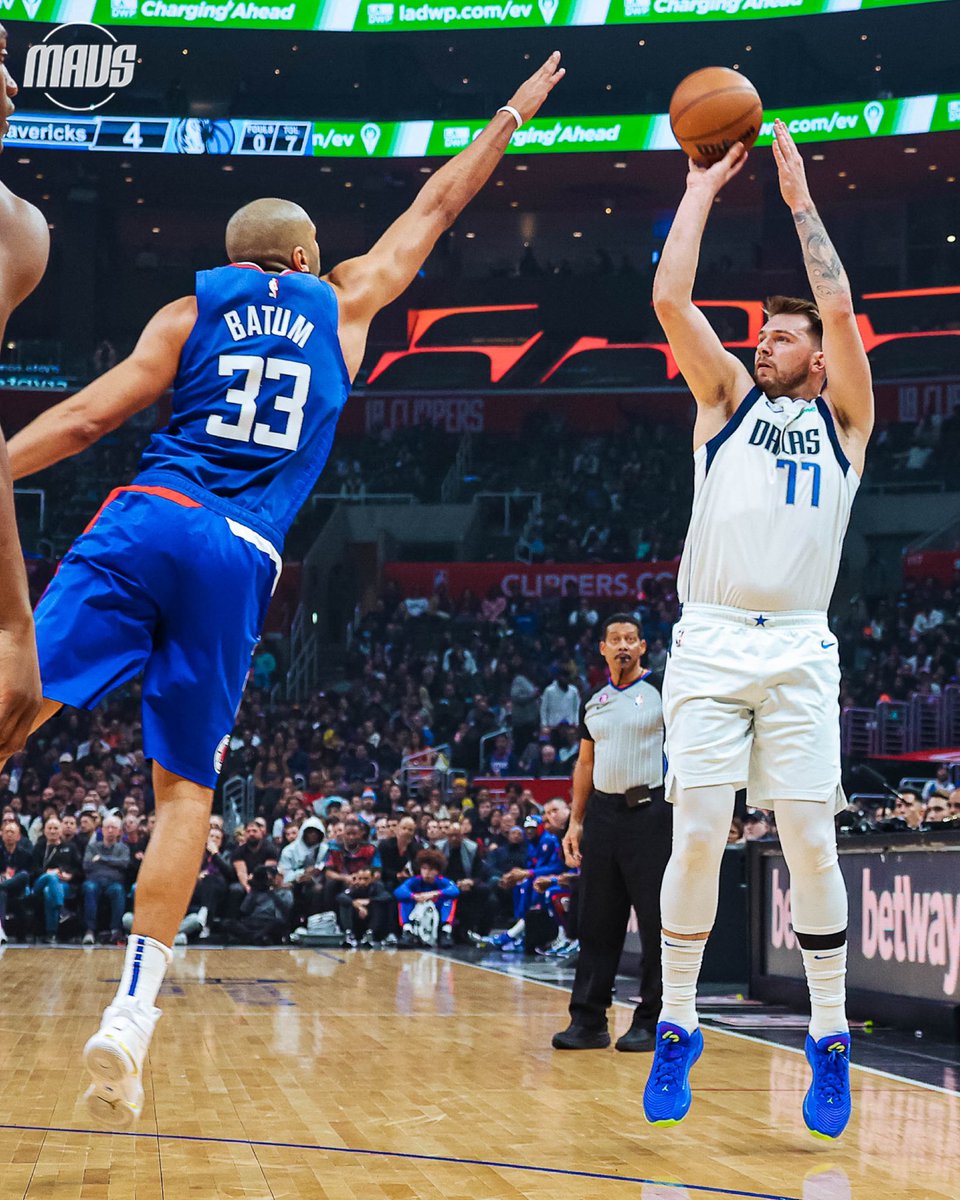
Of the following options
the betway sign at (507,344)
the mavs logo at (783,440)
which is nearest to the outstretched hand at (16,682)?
the mavs logo at (783,440)

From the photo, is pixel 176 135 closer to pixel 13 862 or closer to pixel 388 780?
pixel 388 780

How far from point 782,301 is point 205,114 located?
28108 millimetres

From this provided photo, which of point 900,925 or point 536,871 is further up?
point 900,925

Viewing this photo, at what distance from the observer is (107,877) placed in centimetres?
1555

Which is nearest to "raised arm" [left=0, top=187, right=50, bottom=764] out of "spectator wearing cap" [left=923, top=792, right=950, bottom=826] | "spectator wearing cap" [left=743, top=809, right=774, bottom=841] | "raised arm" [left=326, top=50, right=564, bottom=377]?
"raised arm" [left=326, top=50, right=564, bottom=377]

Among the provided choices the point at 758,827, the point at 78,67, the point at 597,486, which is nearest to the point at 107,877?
the point at 758,827

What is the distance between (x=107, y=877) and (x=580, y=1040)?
9.36 m

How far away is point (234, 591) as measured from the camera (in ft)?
12.4

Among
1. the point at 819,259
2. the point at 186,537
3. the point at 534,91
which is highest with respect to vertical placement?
the point at 534,91

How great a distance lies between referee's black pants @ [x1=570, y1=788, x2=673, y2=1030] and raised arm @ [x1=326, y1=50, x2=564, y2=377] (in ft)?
11.9

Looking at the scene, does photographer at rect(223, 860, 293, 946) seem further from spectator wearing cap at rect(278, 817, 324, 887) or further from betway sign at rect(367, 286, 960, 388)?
betway sign at rect(367, 286, 960, 388)

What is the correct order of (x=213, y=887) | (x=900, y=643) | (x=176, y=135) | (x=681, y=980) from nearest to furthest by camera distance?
(x=681, y=980), (x=213, y=887), (x=900, y=643), (x=176, y=135)

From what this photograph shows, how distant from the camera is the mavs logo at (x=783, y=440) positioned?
4801 millimetres

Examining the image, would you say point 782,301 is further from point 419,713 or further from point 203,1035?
point 419,713
